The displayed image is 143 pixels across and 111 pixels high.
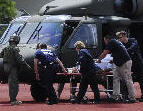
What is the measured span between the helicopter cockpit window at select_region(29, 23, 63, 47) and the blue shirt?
1.29m

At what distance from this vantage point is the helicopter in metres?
17.3

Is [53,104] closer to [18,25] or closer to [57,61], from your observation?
[57,61]

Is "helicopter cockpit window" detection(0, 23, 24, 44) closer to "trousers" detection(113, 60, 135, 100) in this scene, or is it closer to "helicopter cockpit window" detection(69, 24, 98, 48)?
"helicopter cockpit window" detection(69, 24, 98, 48)

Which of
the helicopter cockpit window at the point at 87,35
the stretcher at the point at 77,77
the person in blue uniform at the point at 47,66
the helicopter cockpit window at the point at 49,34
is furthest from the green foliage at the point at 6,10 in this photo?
the person in blue uniform at the point at 47,66

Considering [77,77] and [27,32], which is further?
[27,32]

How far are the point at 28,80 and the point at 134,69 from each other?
9.54 feet

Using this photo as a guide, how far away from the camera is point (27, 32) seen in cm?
1809

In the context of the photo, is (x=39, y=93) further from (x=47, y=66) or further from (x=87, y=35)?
(x=47, y=66)

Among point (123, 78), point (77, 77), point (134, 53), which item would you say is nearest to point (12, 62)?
point (77, 77)

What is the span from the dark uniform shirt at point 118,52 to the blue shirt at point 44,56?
4.93 ft

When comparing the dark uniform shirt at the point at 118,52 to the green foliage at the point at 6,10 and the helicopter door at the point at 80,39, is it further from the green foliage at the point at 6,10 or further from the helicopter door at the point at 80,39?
the green foliage at the point at 6,10

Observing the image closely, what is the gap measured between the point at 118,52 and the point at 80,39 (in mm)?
1896

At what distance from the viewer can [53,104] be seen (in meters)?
16.1

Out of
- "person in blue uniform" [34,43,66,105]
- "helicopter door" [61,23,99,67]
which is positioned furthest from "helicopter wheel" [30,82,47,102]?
"person in blue uniform" [34,43,66,105]
